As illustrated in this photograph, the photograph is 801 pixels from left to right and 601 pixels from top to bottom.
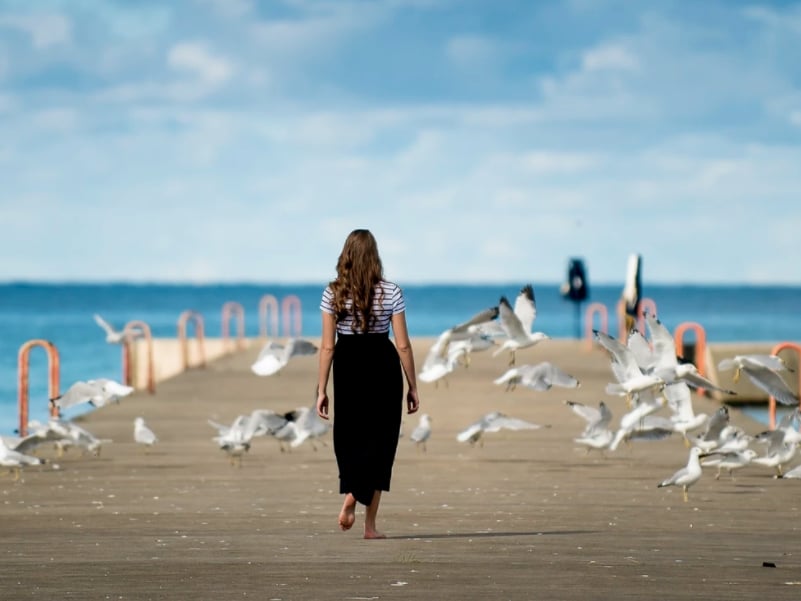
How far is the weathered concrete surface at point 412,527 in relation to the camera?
9086 mm

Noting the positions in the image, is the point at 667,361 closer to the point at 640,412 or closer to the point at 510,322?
the point at 640,412

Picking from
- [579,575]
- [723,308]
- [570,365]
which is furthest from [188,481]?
[723,308]

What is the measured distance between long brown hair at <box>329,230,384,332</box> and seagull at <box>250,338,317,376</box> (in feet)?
20.4

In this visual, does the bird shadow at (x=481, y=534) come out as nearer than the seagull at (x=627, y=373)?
Yes

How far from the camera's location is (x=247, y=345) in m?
44.9

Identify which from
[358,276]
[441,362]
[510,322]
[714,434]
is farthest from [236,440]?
[358,276]

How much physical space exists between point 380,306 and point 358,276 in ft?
0.78

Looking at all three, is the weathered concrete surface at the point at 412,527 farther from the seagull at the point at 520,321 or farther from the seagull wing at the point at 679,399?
the seagull at the point at 520,321

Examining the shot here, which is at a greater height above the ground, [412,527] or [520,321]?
[520,321]

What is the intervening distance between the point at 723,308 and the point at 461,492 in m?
155

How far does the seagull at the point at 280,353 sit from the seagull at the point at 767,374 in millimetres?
4518

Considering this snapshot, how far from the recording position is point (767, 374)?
548 inches

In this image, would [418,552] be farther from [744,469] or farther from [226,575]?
[744,469]

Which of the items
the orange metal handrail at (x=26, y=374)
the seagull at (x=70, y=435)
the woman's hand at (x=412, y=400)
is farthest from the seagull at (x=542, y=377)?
the orange metal handrail at (x=26, y=374)
